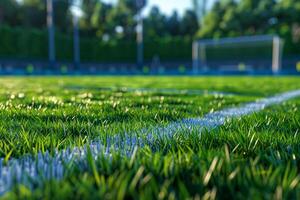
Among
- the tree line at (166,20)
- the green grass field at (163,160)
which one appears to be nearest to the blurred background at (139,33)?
the tree line at (166,20)

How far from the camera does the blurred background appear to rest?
38062 millimetres

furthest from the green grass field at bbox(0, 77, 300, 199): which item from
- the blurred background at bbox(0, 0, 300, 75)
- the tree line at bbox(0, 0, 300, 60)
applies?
the tree line at bbox(0, 0, 300, 60)

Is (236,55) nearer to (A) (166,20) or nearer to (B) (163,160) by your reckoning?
(A) (166,20)

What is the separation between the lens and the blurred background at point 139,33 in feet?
125

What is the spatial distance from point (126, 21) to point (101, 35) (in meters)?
4.46

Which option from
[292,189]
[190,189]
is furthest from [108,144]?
[292,189]

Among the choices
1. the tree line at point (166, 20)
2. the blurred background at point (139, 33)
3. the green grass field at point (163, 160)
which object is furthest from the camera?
the tree line at point (166, 20)

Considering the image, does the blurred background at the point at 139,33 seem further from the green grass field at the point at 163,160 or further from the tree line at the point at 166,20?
the green grass field at the point at 163,160

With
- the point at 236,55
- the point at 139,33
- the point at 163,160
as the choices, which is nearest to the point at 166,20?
the point at 236,55

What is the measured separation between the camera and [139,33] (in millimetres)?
37000

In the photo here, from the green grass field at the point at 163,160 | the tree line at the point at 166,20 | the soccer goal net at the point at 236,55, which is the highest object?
the tree line at the point at 166,20

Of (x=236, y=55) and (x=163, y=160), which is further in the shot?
(x=236, y=55)

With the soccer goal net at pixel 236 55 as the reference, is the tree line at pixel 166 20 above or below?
above

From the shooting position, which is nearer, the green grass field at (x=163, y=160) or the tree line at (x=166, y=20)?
the green grass field at (x=163, y=160)
